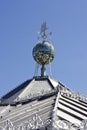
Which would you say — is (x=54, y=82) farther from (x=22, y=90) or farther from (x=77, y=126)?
(x=77, y=126)

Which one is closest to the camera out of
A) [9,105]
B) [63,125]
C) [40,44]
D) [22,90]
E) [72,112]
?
[63,125]

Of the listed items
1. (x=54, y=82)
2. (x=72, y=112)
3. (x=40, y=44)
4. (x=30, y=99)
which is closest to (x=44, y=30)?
(x=40, y=44)

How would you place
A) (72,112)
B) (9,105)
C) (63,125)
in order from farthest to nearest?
1. (9,105)
2. (72,112)
3. (63,125)

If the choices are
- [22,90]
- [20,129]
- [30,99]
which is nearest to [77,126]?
[20,129]

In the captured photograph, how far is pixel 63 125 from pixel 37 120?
165 centimetres

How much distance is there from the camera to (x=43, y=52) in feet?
204

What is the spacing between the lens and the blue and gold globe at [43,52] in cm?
6216

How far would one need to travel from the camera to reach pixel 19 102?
43.7 m

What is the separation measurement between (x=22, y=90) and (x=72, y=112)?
894 inches

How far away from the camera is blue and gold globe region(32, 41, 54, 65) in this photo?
204 ft

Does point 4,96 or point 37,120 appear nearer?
point 37,120

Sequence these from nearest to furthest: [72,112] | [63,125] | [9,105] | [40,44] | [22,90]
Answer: [63,125]
[72,112]
[9,105]
[22,90]
[40,44]

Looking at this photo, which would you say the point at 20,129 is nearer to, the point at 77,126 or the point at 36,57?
the point at 77,126

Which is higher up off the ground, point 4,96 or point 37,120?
point 37,120
